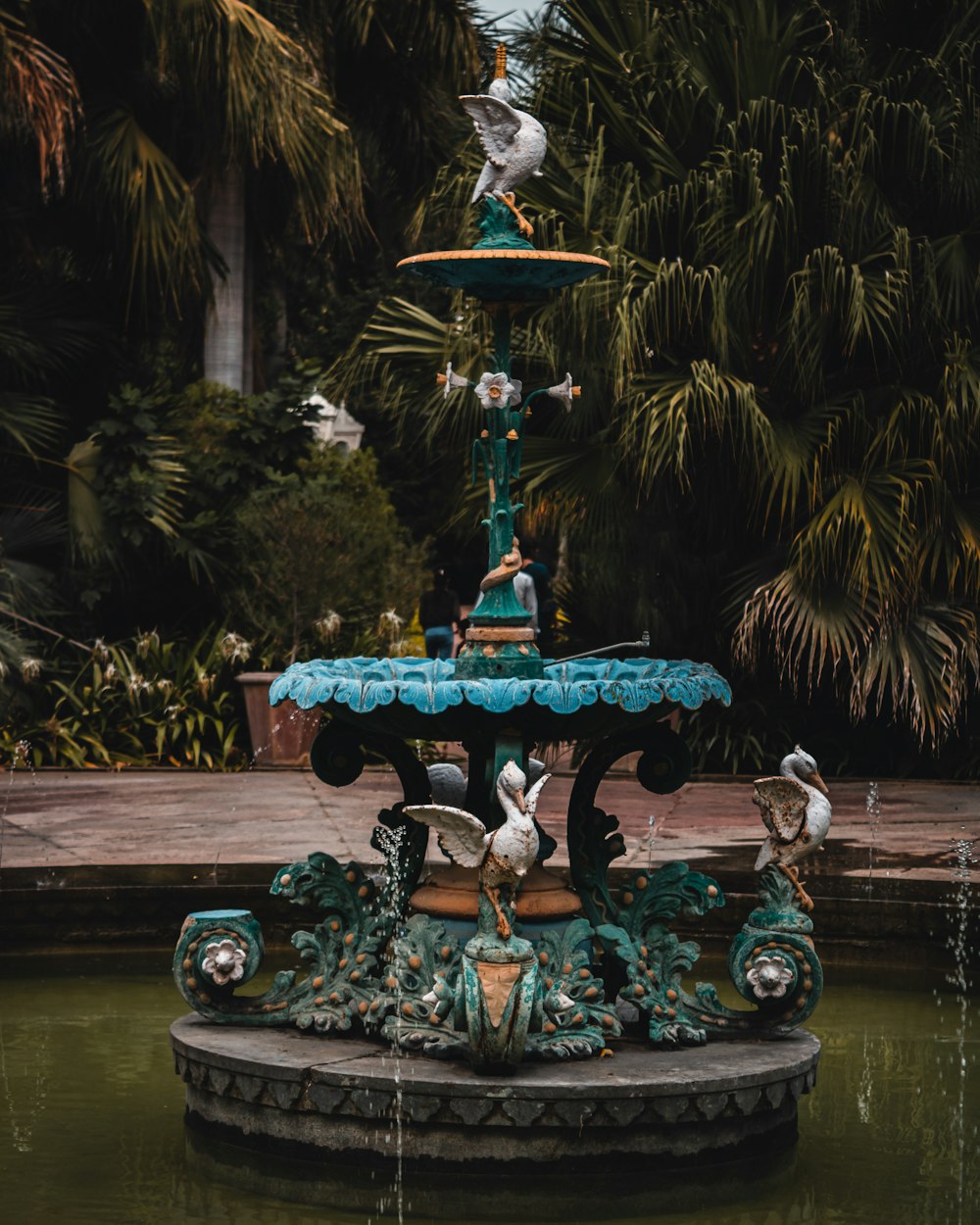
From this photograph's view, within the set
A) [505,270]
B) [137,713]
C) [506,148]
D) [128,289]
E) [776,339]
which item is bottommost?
[137,713]

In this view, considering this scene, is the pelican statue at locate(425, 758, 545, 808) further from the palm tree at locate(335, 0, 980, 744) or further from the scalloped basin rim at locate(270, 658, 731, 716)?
the palm tree at locate(335, 0, 980, 744)

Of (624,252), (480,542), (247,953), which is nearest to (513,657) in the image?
(247,953)

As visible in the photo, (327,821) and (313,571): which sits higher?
(313,571)

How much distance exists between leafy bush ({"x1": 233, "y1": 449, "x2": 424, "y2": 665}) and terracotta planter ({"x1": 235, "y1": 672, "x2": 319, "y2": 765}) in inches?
22.4

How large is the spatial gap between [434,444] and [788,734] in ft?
10.9

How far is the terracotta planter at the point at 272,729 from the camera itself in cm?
1441

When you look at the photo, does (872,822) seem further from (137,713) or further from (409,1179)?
(409,1179)

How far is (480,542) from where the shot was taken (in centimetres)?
2162

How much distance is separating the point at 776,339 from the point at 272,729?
4273 millimetres

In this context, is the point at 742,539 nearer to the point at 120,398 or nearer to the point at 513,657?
the point at 120,398

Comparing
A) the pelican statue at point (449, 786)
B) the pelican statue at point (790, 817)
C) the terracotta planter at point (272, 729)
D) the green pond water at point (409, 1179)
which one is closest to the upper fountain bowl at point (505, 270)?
the pelican statue at point (449, 786)

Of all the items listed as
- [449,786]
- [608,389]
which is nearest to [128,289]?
[608,389]

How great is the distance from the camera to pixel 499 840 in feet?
20.5

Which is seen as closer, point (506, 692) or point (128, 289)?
point (506, 692)
